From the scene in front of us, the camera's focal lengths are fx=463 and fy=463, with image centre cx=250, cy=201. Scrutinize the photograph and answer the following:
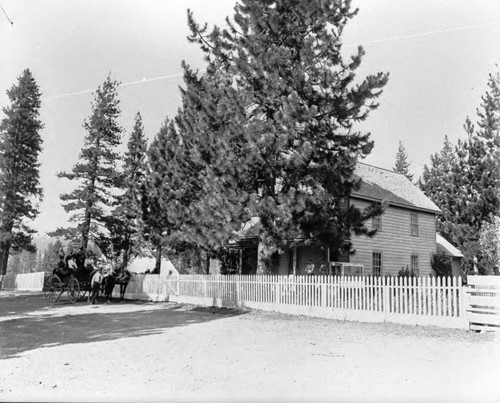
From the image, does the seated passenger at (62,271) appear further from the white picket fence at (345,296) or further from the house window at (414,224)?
the house window at (414,224)

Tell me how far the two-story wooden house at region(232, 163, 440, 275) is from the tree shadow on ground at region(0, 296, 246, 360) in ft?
26.4

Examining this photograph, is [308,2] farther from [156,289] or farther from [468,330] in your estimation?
[156,289]

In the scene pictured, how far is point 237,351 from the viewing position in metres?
8.09

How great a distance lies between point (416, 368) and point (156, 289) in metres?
16.9

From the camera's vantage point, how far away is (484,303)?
408 inches

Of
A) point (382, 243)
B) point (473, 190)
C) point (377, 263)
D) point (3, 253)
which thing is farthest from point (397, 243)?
point (3, 253)

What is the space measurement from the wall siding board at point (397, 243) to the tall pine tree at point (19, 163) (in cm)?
2977

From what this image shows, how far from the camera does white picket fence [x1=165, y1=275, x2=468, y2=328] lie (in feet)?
37.4

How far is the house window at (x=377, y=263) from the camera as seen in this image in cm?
2598

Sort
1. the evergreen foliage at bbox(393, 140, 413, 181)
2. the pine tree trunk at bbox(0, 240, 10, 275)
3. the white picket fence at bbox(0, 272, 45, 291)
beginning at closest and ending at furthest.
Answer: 1. the white picket fence at bbox(0, 272, 45, 291)
2. the pine tree trunk at bbox(0, 240, 10, 275)
3. the evergreen foliage at bbox(393, 140, 413, 181)

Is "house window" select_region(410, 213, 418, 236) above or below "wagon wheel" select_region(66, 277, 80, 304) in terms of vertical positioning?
above

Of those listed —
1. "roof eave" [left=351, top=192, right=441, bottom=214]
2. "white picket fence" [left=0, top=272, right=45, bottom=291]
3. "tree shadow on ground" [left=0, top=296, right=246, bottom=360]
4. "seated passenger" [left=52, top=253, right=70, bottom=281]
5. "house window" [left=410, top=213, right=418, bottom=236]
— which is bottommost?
"white picket fence" [left=0, top=272, right=45, bottom=291]

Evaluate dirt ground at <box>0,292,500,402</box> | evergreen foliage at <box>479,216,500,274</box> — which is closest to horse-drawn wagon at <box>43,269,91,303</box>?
dirt ground at <box>0,292,500,402</box>

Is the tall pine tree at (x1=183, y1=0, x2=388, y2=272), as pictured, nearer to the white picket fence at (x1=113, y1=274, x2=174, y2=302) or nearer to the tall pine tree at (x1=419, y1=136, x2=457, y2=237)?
the white picket fence at (x1=113, y1=274, x2=174, y2=302)
